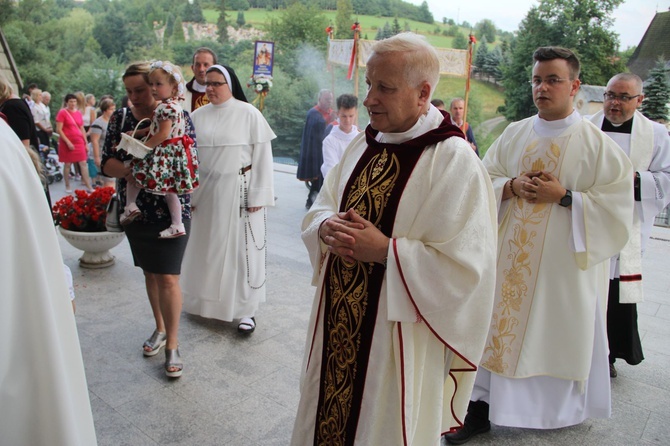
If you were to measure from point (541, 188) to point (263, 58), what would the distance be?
9021mm

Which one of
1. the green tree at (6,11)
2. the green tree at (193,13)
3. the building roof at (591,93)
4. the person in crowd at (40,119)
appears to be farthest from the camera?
the green tree at (193,13)

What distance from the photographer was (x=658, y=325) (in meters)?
4.81

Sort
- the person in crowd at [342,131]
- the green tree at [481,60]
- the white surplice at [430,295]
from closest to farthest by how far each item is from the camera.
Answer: the white surplice at [430,295]
the person in crowd at [342,131]
the green tree at [481,60]

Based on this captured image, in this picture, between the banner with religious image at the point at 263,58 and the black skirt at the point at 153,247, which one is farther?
the banner with religious image at the point at 263,58

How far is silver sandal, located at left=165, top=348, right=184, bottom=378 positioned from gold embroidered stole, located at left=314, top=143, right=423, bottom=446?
158 cm

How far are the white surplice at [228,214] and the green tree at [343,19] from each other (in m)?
28.0

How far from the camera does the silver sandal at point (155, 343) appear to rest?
378 cm

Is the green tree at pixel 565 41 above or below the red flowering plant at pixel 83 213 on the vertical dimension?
above

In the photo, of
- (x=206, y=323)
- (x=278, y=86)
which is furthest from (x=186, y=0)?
(x=206, y=323)

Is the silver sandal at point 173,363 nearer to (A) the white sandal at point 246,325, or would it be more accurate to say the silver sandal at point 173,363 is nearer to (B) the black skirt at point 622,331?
(A) the white sandal at point 246,325

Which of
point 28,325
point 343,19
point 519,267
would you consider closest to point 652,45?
point 343,19

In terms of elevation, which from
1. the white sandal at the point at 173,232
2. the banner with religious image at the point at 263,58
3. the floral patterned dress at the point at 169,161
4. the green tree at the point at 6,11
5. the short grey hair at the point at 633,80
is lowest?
the white sandal at the point at 173,232

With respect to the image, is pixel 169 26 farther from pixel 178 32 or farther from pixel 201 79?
pixel 201 79

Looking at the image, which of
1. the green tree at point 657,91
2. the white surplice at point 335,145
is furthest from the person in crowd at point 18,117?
the green tree at point 657,91
